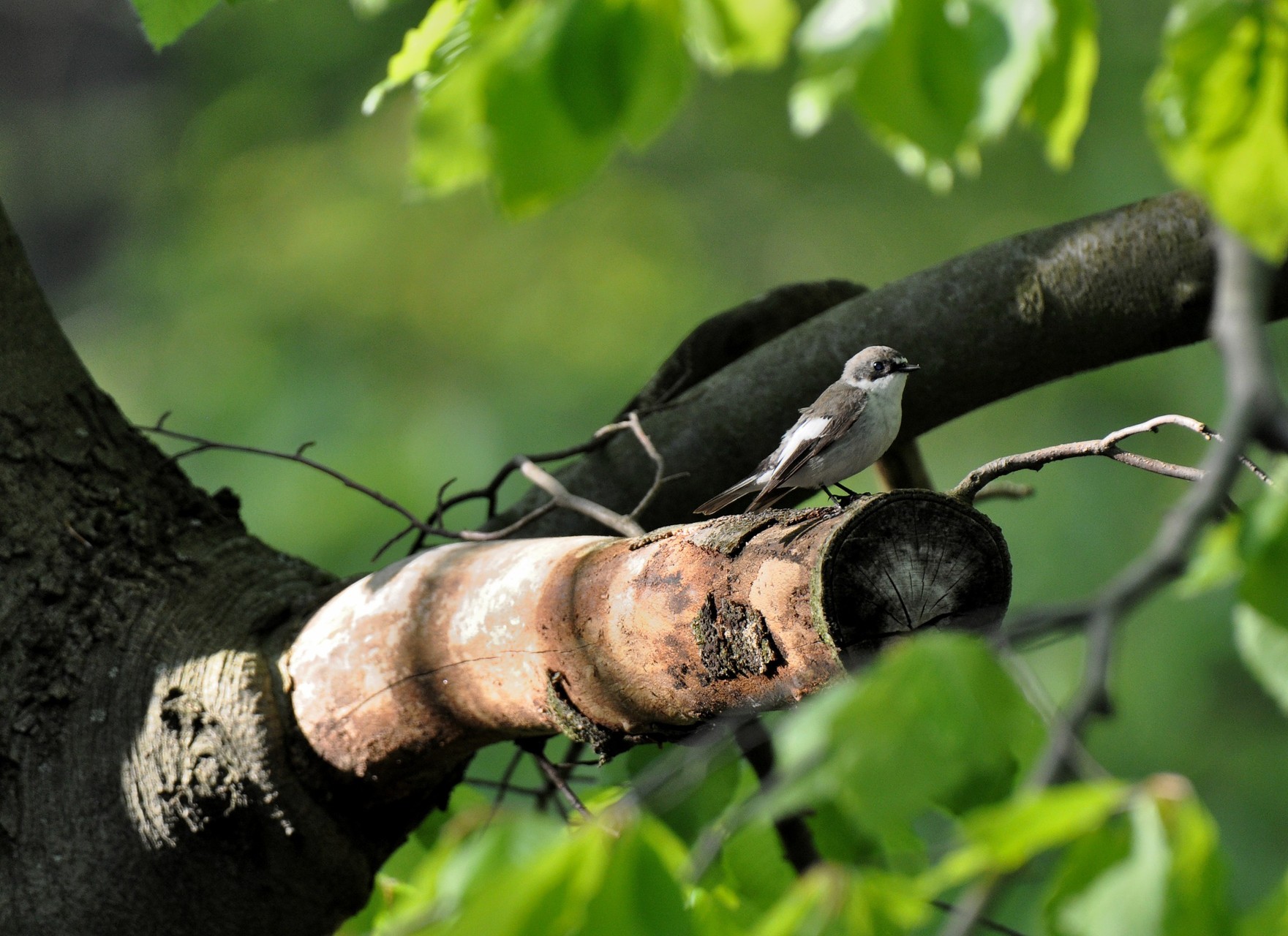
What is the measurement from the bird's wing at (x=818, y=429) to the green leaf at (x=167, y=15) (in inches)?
58.2

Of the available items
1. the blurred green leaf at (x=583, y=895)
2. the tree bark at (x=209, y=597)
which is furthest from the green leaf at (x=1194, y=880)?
the tree bark at (x=209, y=597)

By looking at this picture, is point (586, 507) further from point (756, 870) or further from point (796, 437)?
point (756, 870)

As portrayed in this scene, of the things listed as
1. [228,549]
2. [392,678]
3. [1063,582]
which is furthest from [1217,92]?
[1063,582]

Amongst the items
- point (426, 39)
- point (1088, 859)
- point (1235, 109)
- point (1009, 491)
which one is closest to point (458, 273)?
point (1009, 491)

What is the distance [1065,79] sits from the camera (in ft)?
3.74

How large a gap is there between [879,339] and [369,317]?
6.82 meters

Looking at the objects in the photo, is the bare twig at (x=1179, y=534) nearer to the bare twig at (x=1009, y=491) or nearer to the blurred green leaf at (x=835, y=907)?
the blurred green leaf at (x=835, y=907)

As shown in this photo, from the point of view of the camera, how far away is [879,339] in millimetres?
2719

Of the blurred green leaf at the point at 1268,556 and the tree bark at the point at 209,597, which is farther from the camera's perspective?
the tree bark at the point at 209,597

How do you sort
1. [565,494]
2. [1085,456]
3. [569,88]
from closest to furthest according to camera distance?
1. [569,88]
2. [1085,456]
3. [565,494]

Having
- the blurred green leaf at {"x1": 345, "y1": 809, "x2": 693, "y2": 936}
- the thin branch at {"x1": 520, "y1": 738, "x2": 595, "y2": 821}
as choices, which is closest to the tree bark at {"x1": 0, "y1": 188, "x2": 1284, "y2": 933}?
the thin branch at {"x1": 520, "y1": 738, "x2": 595, "y2": 821}

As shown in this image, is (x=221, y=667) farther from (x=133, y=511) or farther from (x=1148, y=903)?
(x=1148, y=903)

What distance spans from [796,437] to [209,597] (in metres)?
1.36

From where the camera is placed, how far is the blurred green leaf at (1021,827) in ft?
2.71
